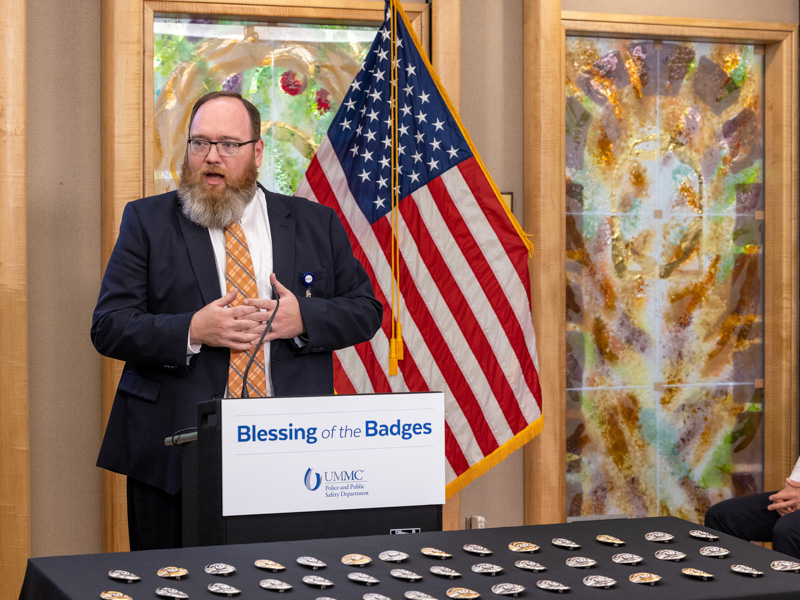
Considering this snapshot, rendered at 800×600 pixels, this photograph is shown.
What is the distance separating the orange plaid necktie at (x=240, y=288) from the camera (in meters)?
2.13

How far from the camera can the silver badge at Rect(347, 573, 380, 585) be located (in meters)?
1.16

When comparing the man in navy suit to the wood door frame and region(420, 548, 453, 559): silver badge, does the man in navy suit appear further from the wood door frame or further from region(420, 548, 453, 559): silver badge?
the wood door frame

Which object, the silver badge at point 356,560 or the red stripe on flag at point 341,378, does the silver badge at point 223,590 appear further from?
the red stripe on flag at point 341,378

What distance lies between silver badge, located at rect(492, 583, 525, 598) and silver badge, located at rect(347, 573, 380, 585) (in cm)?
15

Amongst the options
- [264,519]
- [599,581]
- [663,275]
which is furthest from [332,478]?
[663,275]

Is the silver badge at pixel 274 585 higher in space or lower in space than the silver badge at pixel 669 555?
higher

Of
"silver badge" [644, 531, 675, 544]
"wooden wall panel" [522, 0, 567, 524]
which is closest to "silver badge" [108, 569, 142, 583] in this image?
"silver badge" [644, 531, 675, 544]

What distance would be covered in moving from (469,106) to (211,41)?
1.02m

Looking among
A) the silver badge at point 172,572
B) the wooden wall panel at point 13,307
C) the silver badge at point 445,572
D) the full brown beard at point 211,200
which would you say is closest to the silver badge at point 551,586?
the silver badge at point 445,572

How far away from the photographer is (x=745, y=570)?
123 cm

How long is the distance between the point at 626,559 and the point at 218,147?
1.43 meters

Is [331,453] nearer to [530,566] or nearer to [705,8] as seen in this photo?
[530,566]

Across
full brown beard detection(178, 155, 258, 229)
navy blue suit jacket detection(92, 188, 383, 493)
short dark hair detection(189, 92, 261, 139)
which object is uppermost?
short dark hair detection(189, 92, 261, 139)

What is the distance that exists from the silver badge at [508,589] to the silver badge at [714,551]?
1.08 feet
